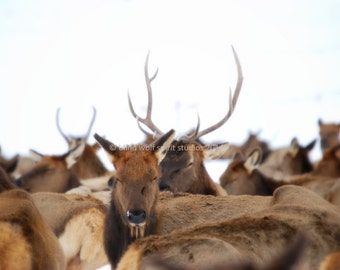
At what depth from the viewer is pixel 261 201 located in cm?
756

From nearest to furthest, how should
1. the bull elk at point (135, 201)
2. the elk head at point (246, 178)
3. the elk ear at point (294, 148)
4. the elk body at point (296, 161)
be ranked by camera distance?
the bull elk at point (135, 201)
the elk head at point (246, 178)
the elk body at point (296, 161)
the elk ear at point (294, 148)

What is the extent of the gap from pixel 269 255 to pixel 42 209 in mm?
4038

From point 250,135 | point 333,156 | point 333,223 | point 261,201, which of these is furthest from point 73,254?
point 250,135

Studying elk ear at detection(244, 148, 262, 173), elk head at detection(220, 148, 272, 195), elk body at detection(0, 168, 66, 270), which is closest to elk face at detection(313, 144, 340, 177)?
elk head at detection(220, 148, 272, 195)

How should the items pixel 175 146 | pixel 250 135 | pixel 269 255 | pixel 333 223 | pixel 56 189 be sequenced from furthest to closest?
pixel 250 135
pixel 56 189
pixel 175 146
pixel 333 223
pixel 269 255

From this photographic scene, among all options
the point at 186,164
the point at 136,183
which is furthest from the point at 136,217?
the point at 186,164

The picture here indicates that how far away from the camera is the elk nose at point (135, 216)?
6.25m

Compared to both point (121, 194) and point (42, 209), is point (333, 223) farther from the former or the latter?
point (42, 209)

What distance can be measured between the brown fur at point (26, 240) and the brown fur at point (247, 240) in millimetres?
727

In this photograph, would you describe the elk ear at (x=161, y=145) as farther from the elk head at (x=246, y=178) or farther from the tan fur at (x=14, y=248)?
the elk head at (x=246, y=178)

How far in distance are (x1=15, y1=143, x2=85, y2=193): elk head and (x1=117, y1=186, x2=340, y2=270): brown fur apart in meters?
6.47

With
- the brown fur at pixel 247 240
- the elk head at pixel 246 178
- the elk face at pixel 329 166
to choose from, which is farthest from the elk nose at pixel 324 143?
the brown fur at pixel 247 240

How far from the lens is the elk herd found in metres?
4.54

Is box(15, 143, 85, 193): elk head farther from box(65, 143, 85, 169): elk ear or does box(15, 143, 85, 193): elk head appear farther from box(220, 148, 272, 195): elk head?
box(220, 148, 272, 195): elk head
